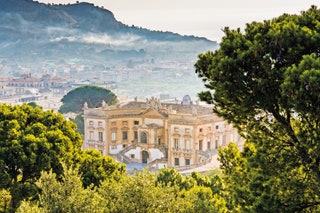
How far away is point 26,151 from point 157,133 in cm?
3314

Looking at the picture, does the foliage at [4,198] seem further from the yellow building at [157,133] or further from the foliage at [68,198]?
the yellow building at [157,133]

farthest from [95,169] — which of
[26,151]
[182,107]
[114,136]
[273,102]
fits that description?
[114,136]

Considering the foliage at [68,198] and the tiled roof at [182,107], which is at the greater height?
the foliage at [68,198]

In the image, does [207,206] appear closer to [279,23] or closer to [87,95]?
[279,23]

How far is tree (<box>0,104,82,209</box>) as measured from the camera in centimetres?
1539

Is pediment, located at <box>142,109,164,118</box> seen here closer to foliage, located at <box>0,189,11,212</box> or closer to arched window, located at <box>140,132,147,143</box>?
arched window, located at <box>140,132,147,143</box>

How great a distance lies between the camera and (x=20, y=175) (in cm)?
1656

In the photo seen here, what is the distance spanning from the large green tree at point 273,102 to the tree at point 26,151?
6234 mm

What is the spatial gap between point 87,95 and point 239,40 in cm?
5900

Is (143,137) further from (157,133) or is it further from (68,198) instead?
(68,198)

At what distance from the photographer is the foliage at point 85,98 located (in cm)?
6656

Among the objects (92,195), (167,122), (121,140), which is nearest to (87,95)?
(121,140)

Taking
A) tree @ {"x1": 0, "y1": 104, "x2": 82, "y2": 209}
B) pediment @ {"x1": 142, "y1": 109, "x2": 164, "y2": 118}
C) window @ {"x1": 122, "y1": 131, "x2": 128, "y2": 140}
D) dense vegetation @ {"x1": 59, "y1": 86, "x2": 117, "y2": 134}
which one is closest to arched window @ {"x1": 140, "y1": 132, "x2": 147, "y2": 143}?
pediment @ {"x1": 142, "y1": 109, "x2": 164, "y2": 118}

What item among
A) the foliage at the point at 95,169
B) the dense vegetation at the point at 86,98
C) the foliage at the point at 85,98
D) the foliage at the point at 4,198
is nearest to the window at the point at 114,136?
the dense vegetation at the point at 86,98
